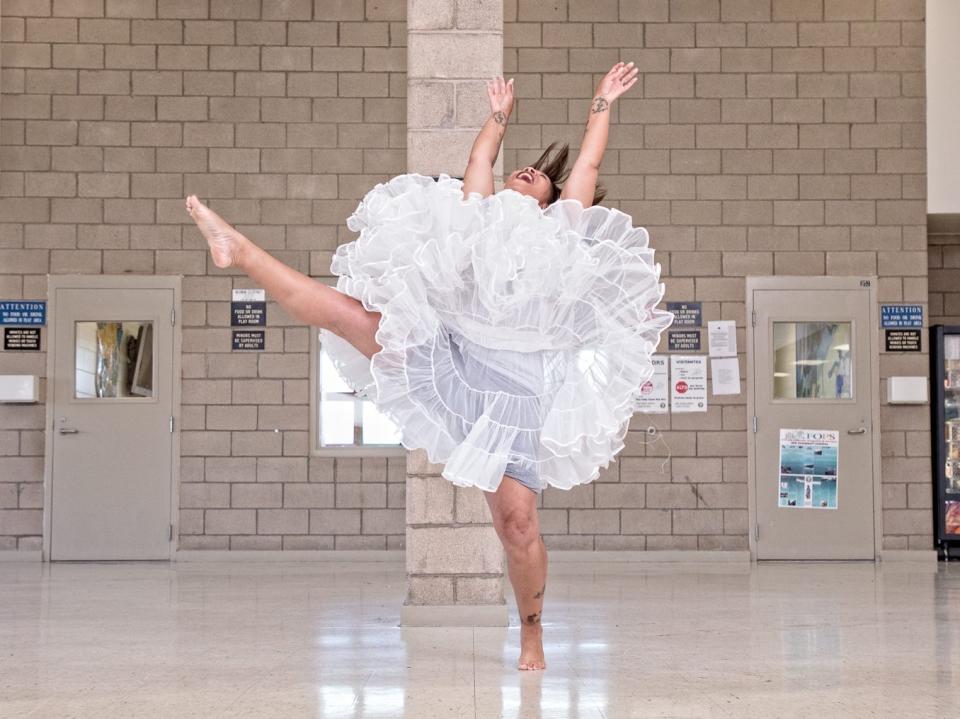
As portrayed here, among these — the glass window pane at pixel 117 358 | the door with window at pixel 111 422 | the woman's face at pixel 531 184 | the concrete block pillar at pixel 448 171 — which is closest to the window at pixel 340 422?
the door with window at pixel 111 422

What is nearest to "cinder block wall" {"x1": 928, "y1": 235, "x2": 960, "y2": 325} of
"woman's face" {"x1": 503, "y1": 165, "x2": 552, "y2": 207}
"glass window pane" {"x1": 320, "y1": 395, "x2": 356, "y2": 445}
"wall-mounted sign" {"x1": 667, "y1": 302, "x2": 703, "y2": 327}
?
"wall-mounted sign" {"x1": 667, "y1": 302, "x2": 703, "y2": 327}

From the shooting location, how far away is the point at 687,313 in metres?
8.01

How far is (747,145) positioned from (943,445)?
95.8 inches

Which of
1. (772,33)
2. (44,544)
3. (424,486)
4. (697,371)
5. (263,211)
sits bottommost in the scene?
→ (44,544)

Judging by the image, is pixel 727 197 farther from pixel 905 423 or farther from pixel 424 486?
pixel 424 486

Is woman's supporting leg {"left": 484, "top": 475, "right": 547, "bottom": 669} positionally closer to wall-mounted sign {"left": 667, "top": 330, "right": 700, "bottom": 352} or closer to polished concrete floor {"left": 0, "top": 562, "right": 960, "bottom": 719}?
polished concrete floor {"left": 0, "top": 562, "right": 960, "bottom": 719}

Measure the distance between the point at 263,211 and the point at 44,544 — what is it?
2.62 m

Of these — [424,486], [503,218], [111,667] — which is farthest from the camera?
[424,486]

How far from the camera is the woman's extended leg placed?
9.86 feet

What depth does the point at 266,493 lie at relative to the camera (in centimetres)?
792

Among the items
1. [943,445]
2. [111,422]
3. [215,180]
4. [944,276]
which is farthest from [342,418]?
[944,276]

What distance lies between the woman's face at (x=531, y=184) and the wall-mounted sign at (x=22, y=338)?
17.8 ft

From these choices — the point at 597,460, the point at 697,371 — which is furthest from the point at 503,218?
the point at 697,371

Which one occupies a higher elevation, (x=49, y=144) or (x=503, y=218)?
(x=49, y=144)
